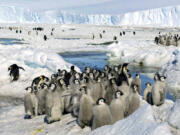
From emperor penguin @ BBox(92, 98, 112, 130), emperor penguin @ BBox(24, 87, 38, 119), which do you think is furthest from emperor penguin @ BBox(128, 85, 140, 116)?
emperor penguin @ BBox(24, 87, 38, 119)

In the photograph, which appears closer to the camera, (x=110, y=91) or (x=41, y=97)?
(x=110, y=91)

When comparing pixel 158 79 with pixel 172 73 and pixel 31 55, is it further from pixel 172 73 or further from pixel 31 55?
pixel 31 55

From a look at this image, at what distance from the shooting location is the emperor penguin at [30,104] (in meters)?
7.56

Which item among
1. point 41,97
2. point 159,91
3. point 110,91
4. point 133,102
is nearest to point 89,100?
point 133,102

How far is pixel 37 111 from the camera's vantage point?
7.79 m

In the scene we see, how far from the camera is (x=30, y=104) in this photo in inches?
298

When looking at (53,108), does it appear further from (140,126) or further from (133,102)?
(140,126)

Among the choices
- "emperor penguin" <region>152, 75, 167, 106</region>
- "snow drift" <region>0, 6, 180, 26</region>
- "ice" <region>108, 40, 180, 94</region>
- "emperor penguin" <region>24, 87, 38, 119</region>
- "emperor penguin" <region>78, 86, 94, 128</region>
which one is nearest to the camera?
"emperor penguin" <region>78, 86, 94, 128</region>

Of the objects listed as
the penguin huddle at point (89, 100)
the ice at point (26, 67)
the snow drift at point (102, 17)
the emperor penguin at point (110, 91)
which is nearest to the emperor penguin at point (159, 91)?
the penguin huddle at point (89, 100)

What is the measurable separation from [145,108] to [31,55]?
11677 millimetres

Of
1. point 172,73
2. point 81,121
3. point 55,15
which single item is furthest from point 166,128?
point 55,15

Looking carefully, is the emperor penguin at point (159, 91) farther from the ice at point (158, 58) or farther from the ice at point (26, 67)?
the ice at point (26, 67)

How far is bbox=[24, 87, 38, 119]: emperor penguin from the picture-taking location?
24.8 ft

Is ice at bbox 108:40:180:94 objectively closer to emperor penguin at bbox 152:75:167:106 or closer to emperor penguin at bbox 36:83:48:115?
emperor penguin at bbox 152:75:167:106
